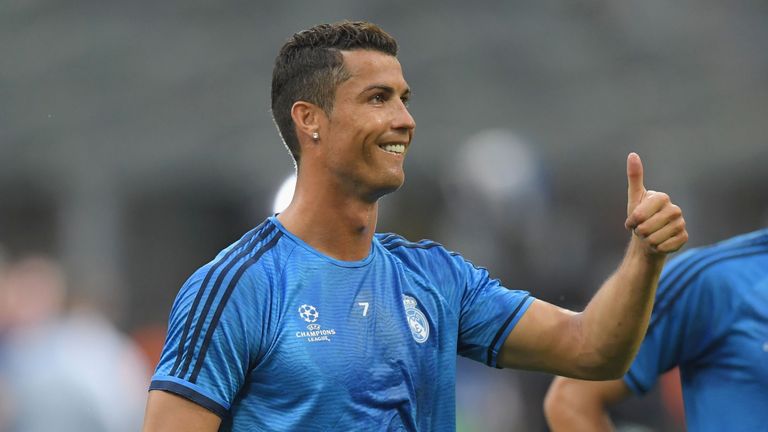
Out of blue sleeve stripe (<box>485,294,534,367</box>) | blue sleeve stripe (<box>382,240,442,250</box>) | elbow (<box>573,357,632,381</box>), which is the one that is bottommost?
elbow (<box>573,357,632,381</box>)

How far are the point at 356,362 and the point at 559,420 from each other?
4.51 feet

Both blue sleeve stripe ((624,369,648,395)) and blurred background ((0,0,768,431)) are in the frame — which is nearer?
blue sleeve stripe ((624,369,648,395))

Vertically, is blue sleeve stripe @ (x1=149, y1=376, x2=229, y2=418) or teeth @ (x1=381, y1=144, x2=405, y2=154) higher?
teeth @ (x1=381, y1=144, x2=405, y2=154)

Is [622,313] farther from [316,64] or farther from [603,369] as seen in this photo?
[316,64]

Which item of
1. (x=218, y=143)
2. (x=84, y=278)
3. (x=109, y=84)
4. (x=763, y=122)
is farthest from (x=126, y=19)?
(x=763, y=122)

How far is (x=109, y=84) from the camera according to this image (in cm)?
1468

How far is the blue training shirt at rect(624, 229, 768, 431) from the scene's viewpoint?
14.2 feet

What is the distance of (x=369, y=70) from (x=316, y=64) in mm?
174

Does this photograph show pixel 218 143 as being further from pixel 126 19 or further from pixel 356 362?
pixel 356 362

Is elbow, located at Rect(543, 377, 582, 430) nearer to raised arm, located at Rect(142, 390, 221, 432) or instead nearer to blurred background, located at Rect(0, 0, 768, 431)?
raised arm, located at Rect(142, 390, 221, 432)

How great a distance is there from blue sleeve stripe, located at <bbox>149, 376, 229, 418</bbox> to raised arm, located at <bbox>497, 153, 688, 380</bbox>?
1.02 metres

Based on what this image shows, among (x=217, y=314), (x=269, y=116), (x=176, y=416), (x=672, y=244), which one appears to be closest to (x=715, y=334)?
(x=672, y=244)

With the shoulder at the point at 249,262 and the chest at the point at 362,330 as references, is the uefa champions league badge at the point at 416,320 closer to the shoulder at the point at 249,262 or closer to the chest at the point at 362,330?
the chest at the point at 362,330

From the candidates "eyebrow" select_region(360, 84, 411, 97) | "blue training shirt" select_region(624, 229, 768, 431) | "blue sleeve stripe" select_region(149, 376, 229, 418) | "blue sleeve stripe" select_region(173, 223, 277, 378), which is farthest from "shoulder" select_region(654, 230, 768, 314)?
"blue sleeve stripe" select_region(149, 376, 229, 418)
